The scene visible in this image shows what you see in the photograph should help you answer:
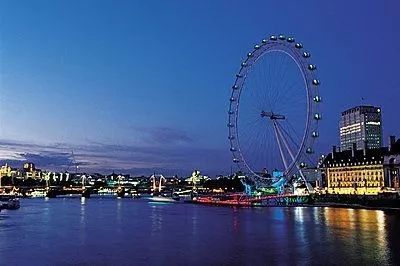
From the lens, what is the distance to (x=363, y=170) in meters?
86.4

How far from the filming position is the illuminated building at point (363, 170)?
80250mm

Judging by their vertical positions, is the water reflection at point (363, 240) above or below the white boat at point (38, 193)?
below

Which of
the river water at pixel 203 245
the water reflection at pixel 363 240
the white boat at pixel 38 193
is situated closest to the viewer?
the river water at pixel 203 245

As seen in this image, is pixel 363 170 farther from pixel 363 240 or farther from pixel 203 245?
pixel 203 245

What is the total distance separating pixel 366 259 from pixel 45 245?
47.1ft

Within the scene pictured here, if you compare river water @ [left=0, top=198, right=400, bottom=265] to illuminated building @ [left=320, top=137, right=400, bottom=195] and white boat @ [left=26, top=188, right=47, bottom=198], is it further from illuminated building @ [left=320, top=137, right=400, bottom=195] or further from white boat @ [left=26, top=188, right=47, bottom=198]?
white boat @ [left=26, top=188, right=47, bottom=198]

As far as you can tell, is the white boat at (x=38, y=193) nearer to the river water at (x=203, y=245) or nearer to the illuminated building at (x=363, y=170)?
the illuminated building at (x=363, y=170)

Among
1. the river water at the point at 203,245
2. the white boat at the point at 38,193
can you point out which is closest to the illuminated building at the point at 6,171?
the white boat at the point at 38,193

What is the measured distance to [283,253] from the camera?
22.1m

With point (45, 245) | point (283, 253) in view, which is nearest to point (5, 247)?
point (45, 245)

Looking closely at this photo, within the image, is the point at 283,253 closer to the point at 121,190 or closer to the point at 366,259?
the point at 366,259

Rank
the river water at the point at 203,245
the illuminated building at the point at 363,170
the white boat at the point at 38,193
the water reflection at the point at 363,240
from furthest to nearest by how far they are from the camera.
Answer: the white boat at the point at 38,193, the illuminated building at the point at 363,170, the water reflection at the point at 363,240, the river water at the point at 203,245

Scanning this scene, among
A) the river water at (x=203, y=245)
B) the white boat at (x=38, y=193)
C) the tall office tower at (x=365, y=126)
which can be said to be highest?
the tall office tower at (x=365, y=126)

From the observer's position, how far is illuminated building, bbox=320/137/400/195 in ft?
263
